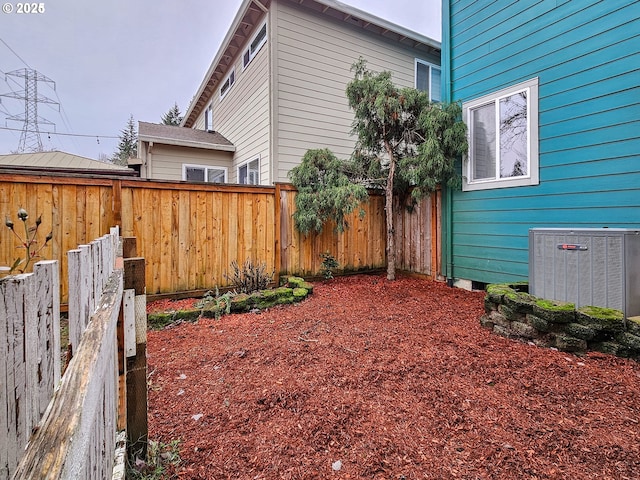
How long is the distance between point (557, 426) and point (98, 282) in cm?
258

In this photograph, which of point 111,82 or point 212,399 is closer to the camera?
Answer: point 212,399

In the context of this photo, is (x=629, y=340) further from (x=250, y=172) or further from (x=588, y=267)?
(x=250, y=172)

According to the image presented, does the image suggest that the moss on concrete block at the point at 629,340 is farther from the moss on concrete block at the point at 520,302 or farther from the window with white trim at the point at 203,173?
the window with white trim at the point at 203,173

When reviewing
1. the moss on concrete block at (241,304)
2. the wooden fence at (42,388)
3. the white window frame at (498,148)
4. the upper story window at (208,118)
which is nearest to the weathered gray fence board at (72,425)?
the wooden fence at (42,388)

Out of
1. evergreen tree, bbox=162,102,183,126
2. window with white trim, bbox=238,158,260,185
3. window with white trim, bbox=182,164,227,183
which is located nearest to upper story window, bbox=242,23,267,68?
window with white trim, bbox=238,158,260,185

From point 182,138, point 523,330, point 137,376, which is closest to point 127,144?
point 182,138

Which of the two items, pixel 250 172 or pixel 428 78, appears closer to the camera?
pixel 250 172

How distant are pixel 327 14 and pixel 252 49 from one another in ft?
6.59

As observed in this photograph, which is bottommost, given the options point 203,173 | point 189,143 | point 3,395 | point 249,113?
point 3,395

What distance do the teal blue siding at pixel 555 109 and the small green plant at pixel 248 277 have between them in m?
3.42

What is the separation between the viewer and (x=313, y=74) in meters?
7.19

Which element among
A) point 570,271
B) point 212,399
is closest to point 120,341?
point 212,399

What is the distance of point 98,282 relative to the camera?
4.11 feet

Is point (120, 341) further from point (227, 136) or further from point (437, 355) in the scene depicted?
point (227, 136)
